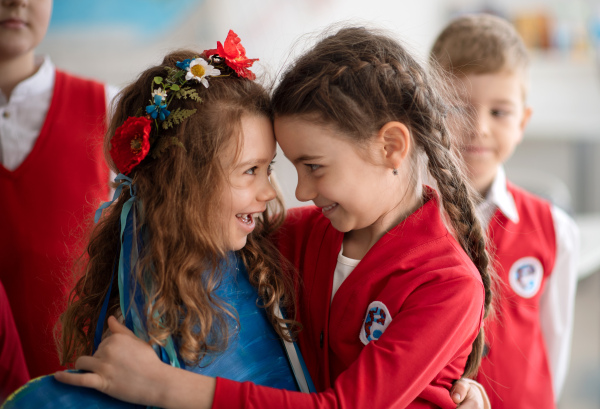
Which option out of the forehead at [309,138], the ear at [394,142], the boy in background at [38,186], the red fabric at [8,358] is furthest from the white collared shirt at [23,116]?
the ear at [394,142]

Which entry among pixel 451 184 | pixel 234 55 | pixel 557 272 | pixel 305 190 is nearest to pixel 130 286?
pixel 305 190

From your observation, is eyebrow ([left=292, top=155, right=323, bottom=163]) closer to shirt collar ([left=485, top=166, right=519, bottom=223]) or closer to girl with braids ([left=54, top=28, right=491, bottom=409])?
girl with braids ([left=54, top=28, right=491, bottom=409])

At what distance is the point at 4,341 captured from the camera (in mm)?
1164

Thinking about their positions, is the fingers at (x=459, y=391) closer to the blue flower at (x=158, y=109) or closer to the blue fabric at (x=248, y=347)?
the blue fabric at (x=248, y=347)

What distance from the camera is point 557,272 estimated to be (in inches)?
58.8

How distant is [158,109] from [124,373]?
0.44m

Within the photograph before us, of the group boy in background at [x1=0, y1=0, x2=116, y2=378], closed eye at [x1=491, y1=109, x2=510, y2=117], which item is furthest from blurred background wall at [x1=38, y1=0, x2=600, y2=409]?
boy in background at [x1=0, y1=0, x2=116, y2=378]

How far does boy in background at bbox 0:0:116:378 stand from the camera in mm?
1335

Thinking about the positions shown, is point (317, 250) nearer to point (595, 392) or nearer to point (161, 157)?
point (161, 157)

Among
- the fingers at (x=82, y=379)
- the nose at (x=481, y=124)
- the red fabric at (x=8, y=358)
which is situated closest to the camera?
the fingers at (x=82, y=379)

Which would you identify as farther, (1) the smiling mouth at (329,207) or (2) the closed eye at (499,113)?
(2) the closed eye at (499,113)

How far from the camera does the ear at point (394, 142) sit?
3.49 ft

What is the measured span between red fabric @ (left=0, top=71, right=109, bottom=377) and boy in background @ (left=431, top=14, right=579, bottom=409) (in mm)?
904

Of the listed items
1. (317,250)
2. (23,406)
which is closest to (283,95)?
(317,250)
